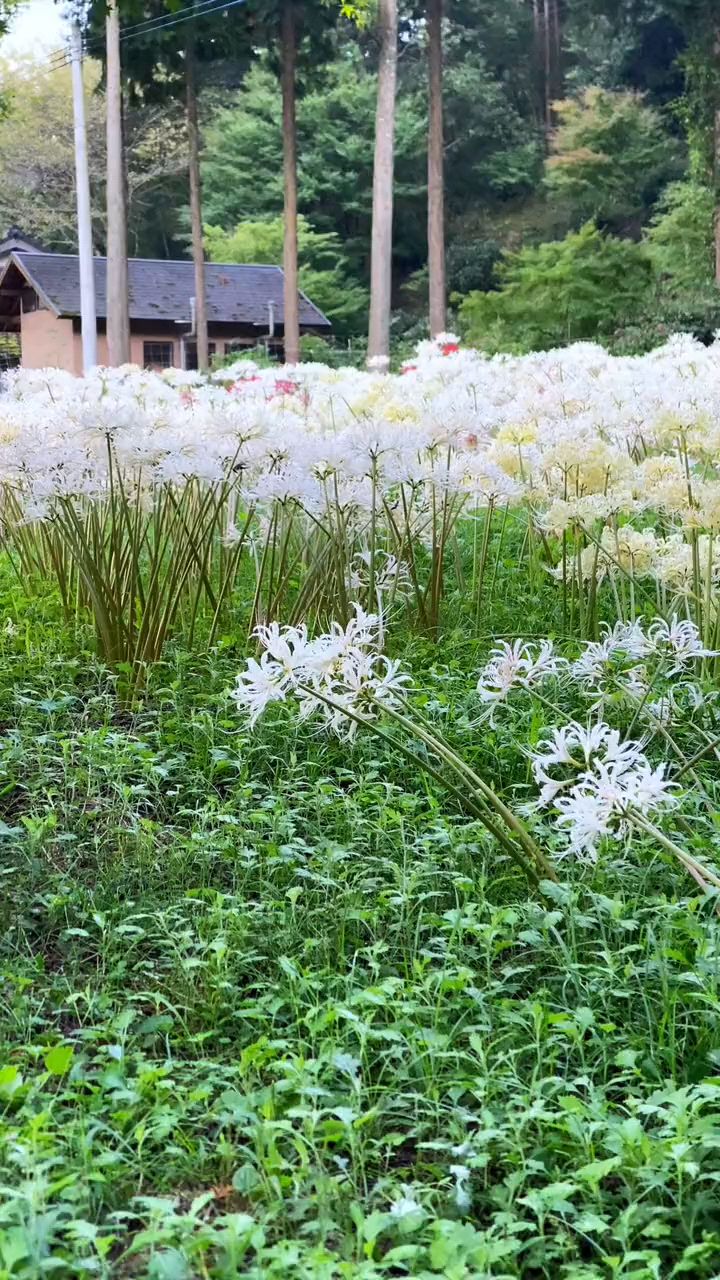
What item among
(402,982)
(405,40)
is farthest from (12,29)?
(405,40)

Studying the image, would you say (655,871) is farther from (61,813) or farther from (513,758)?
(61,813)

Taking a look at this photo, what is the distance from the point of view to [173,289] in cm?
2933

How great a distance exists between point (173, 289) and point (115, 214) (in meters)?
11.9

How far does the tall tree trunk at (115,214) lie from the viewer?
17.5 m

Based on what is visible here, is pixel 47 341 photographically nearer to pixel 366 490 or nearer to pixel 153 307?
pixel 153 307

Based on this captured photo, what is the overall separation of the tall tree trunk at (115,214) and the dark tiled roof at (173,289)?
28.2ft

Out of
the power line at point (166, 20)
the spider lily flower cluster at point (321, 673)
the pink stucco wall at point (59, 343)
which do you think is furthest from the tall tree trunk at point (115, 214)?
the spider lily flower cluster at point (321, 673)

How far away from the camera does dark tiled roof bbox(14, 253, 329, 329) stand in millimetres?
27672

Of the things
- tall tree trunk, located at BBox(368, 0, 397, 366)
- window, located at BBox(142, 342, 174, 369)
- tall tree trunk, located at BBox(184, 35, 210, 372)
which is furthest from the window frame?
tall tree trunk, located at BBox(368, 0, 397, 366)

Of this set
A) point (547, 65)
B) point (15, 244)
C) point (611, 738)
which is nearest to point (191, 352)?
point (15, 244)

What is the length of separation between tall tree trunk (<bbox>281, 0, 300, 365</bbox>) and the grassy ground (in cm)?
1729

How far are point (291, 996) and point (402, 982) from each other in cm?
19

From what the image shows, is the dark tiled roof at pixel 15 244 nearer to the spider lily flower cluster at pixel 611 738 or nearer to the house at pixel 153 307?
the house at pixel 153 307

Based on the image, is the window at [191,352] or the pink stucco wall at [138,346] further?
the window at [191,352]
